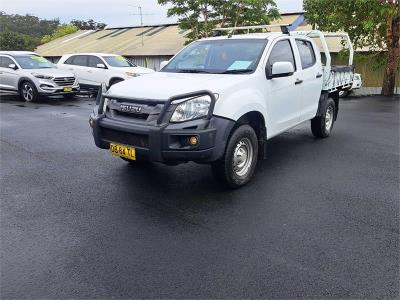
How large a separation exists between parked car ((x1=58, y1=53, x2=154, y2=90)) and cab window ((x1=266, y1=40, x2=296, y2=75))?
33.5ft

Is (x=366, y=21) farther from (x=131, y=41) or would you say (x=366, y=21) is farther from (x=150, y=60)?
(x=131, y=41)

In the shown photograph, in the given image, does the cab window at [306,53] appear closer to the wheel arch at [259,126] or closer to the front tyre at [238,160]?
the wheel arch at [259,126]

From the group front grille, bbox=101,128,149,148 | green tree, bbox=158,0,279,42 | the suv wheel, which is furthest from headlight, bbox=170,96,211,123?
green tree, bbox=158,0,279,42

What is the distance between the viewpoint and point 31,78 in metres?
13.8

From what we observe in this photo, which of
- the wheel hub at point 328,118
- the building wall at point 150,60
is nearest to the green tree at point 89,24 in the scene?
the building wall at point 150,60

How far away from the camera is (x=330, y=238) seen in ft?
12.3

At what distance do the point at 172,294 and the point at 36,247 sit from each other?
1431mm

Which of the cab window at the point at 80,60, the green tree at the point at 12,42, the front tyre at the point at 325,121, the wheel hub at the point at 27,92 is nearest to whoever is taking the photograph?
the front tyre at the point at 325,121

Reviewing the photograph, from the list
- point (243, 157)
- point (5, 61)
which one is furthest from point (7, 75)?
point (243, 157)

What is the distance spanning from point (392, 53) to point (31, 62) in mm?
14210

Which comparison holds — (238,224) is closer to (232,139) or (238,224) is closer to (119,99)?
(232,139)

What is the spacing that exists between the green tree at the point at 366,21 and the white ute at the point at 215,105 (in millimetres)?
9946

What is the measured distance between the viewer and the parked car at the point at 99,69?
51.9ft

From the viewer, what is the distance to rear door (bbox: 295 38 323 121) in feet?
21.3
